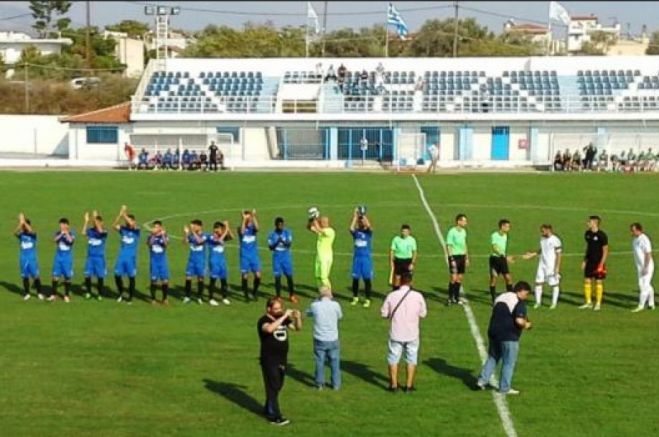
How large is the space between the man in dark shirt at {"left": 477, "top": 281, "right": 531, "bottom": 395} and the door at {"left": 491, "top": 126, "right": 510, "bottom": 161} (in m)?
45.3

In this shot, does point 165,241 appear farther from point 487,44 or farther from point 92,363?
point 487,44

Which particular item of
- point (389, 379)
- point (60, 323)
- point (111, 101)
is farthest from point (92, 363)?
point (111, 101)

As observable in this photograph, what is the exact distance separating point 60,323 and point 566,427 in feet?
31.7

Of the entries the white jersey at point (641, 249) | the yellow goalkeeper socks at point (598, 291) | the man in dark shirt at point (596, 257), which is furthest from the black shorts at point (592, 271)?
the white jersey at point (641, 249)

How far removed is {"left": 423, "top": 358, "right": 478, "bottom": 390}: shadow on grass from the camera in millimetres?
14844

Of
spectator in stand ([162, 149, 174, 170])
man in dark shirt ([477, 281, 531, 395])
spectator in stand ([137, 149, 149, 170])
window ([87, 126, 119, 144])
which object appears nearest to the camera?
man in dark shirt ([477, 281, 531, 395])

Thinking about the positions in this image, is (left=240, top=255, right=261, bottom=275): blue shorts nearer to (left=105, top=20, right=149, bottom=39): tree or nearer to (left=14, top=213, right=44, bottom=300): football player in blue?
(left=14, top=213, right=44, bottom=300): football player in blue

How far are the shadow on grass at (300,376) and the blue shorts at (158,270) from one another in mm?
5427

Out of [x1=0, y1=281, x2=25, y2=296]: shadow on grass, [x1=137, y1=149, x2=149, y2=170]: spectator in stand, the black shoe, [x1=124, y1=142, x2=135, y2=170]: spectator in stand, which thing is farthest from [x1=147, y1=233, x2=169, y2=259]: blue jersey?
[x1=124, y1=142, x2=135, y2=170]: spectator in stand

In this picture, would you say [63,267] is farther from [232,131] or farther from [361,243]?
[232,131]

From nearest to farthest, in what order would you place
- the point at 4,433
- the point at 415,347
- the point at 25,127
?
the point at 4,433 → the point at 415,347 → the point at 25,127

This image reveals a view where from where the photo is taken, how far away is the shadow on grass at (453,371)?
14844 millimetres

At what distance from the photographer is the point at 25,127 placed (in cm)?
6875

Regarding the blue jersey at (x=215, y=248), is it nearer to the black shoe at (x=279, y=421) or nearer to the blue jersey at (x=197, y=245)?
the blue jersey at (x=197, y=245)
